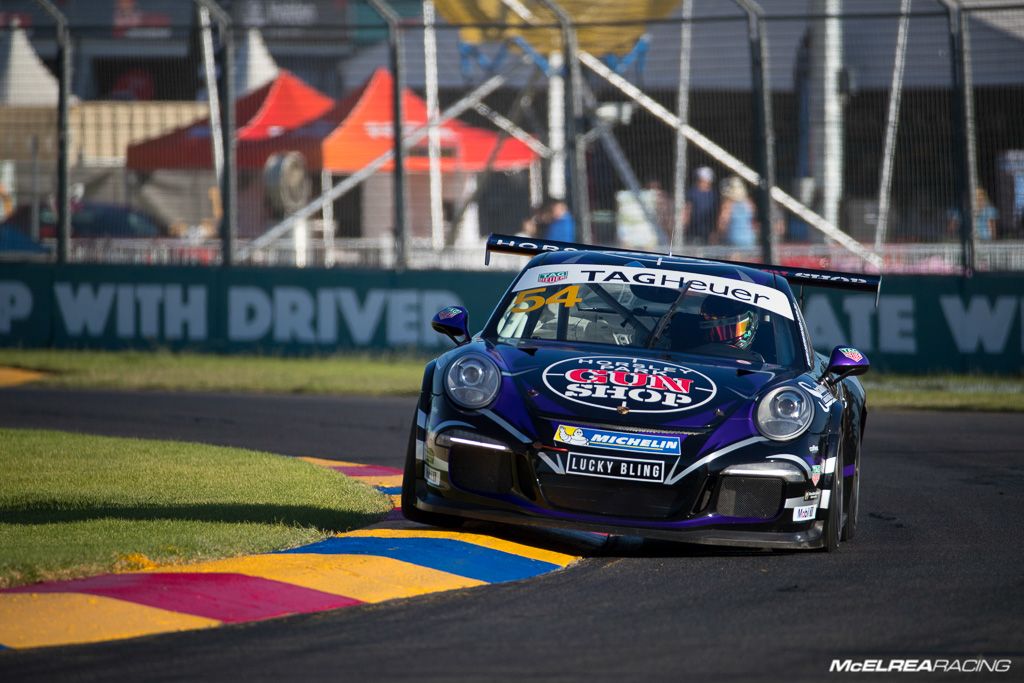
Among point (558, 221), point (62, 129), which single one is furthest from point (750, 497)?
point (62, 129)

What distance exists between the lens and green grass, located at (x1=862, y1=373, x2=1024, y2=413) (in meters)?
14.6

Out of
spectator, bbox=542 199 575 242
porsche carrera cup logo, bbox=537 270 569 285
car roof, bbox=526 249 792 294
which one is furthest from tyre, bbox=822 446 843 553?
spectator, bbox=542 199 575 242

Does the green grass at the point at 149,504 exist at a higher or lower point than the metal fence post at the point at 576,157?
lower

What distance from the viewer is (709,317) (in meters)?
7.43

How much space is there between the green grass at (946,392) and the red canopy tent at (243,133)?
748 cm

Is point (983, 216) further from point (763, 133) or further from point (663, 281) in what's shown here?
point (663, 281)

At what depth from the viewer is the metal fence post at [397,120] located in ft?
60.7

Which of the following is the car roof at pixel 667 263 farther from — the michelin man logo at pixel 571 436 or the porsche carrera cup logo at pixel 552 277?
the michelin man logo at pixel 571 436

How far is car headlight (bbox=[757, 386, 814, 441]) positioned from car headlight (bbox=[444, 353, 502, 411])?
3.65 feet

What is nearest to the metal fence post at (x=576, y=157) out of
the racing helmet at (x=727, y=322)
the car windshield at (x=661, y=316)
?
the car windshield at (x=661, y=316)

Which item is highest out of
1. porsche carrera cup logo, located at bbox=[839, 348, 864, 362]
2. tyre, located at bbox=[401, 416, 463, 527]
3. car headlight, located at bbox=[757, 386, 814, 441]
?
porsche carrera cup logo, located at bbox=[839, 348, 864, 362]

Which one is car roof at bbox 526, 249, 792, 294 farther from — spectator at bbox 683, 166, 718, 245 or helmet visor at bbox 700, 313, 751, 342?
spectator at bbox 683, 166, 718, 245

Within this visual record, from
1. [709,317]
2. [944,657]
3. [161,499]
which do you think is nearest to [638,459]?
[709,317]

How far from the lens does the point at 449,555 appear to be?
20.8 ft
